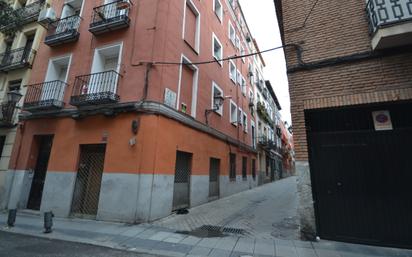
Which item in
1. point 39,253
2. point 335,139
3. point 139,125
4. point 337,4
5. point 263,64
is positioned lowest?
point 39,253

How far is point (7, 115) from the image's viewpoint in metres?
10.6

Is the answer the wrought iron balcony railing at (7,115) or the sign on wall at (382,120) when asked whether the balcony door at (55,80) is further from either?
the sign on wall at (382,120)

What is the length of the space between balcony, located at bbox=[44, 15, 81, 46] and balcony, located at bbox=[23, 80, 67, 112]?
2.02 meters

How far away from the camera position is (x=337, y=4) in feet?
20.4

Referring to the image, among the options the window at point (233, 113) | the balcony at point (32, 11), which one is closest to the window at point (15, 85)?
the balcony at point (32, 11)

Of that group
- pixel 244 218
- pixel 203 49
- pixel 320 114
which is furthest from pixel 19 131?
pixel 320 114

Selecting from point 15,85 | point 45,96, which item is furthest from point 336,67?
point 15,85

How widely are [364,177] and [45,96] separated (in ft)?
39.1

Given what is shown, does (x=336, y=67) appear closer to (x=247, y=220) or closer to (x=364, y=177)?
(x=364, y=177)

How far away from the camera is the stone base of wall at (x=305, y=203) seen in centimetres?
529

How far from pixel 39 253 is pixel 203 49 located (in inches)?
422

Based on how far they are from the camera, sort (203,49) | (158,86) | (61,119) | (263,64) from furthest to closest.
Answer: (263,64) → (203,49) → (61,119) → (158,86)

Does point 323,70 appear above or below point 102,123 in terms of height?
above

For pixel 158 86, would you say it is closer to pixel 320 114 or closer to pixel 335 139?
pixel 320 114
